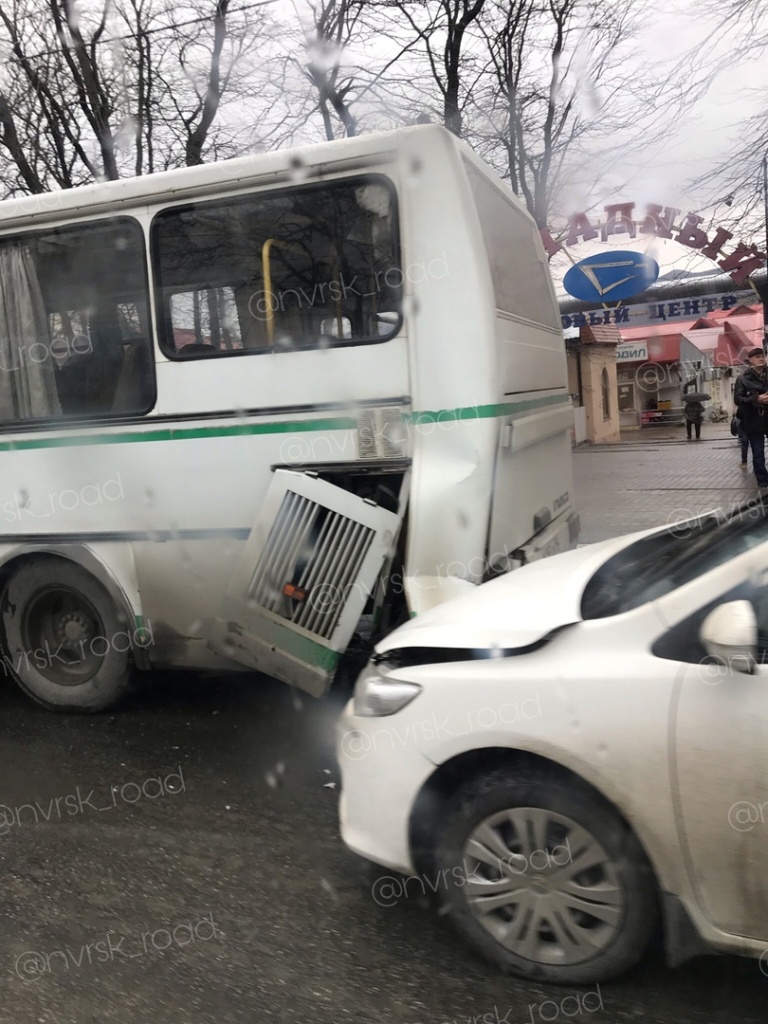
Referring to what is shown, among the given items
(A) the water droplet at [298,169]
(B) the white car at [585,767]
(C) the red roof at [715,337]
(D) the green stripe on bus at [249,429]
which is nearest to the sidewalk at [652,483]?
(D) the green stripe on bus at [249,429]

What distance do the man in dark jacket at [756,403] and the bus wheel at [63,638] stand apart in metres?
9.63

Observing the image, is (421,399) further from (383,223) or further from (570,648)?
(570,648)

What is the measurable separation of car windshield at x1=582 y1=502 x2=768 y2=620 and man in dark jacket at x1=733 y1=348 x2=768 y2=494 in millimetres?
9330

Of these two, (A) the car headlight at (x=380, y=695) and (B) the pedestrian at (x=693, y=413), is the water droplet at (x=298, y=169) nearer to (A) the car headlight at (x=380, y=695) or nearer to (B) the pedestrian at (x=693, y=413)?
(A) the car headlight at (x=380, y=695)

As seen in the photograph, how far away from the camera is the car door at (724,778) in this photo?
2332 mm

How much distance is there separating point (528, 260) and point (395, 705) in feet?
12.0

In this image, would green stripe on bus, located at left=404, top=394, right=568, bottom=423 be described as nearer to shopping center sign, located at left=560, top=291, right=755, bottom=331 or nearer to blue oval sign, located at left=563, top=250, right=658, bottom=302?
blue oval sign, located at left=563, top=250, right=658, bottom=302

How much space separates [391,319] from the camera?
429cm

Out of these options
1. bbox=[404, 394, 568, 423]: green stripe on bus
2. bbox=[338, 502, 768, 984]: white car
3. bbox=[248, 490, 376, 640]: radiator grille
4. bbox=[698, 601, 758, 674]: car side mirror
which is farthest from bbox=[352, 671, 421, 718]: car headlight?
bbox=[404, 394, 568, 423]: green stripe on bus

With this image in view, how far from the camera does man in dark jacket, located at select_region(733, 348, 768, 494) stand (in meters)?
12.0

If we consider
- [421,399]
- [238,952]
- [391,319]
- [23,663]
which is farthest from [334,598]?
[23,663]

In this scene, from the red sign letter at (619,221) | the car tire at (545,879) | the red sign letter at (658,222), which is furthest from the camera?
the red sign letter at (658,222)

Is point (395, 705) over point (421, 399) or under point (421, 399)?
under

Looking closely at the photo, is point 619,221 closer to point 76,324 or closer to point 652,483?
point 652,483
